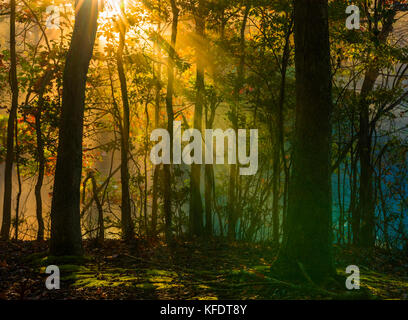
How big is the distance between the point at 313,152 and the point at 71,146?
4.26m

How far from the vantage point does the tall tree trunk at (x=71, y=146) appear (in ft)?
25.1

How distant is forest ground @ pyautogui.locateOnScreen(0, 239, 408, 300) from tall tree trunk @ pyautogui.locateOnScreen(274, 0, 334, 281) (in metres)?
0.46

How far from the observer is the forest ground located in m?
5.98

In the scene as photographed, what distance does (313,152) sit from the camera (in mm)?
6133

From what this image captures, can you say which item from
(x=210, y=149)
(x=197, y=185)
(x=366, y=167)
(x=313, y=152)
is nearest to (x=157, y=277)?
(x=313, y=152)

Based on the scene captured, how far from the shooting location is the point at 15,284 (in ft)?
21.4

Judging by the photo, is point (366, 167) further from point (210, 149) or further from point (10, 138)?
point (10, 138)

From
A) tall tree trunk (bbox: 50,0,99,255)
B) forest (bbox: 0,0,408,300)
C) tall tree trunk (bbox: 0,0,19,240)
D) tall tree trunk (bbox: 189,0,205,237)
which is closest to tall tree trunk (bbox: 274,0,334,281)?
forest (bbox: 0,0,408,300)

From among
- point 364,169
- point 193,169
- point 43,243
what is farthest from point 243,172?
point 43,243

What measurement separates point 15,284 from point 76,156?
2388 mm

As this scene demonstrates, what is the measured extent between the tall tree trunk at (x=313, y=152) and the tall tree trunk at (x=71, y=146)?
3.89 m

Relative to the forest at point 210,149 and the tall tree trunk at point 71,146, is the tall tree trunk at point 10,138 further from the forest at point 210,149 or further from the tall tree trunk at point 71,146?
the tall tree trunk at point 71,146

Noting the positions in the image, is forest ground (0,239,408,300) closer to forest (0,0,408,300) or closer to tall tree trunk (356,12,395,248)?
forest (0,0,408,300)
